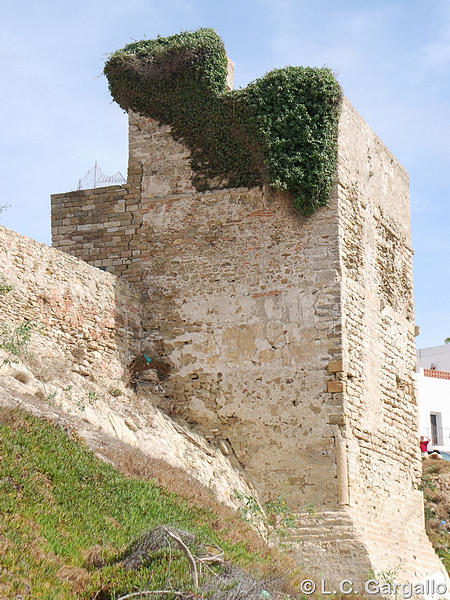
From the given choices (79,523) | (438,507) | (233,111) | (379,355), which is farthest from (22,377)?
(438,507)

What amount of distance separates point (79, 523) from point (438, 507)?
12.5 metres

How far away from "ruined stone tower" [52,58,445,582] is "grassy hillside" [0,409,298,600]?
2.07m

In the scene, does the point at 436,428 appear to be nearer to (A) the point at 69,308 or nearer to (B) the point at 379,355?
(B) the point at 379,355

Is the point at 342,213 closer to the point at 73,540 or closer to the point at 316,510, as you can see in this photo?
the point at 316,510

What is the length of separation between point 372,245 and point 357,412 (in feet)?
9.65

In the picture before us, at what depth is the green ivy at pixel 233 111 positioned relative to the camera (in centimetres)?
1370

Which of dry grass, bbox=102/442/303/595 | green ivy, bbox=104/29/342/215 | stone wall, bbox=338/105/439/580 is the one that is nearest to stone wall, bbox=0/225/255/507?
dry grass, bbox=102/442/303/595

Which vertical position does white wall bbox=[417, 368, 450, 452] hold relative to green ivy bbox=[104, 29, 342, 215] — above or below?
below

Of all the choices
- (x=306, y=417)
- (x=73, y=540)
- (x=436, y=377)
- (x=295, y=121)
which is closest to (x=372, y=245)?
(x=295, y=121)

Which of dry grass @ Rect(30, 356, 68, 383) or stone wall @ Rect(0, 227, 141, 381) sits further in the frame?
stone wall @ Rect(0, 227, 141, 381)

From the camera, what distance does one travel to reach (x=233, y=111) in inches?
555

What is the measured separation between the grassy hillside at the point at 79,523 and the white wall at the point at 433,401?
68.0 feet

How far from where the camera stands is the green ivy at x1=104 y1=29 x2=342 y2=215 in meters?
13.7

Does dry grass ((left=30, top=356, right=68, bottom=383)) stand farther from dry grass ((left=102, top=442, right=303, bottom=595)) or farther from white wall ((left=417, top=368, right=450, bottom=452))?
white wall ((left=417, top=368, right=450, bottom=452))
